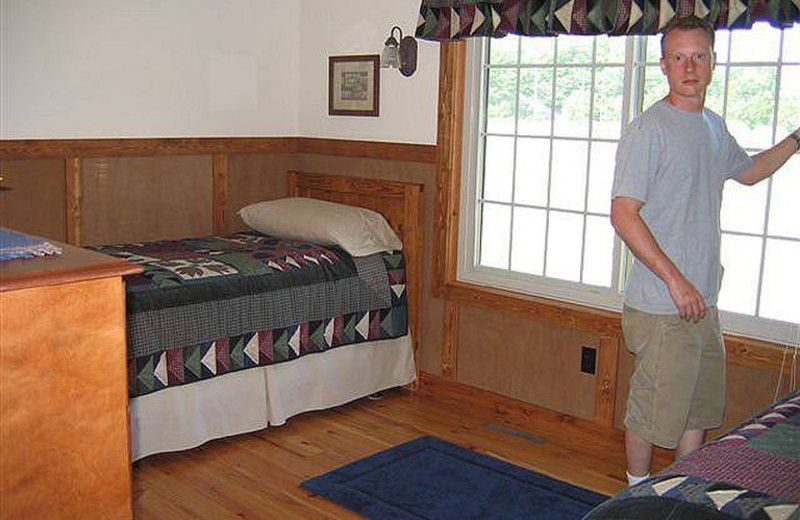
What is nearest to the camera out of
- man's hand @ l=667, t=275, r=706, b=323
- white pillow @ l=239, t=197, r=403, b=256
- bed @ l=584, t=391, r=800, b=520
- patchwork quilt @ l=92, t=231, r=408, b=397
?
bed @ l=584, t=391, r=800, b=520

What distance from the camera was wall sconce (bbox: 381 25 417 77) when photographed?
441 centimetres

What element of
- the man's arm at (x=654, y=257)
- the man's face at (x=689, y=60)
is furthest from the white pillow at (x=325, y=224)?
the man's face at (x=689, y=60)

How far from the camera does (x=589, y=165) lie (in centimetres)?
385

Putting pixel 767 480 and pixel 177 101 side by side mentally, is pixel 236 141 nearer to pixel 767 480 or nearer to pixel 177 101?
pixel 177 101

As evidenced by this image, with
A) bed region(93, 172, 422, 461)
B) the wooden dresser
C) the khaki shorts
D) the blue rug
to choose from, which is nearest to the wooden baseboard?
bed region(93, 172, 422, 461)

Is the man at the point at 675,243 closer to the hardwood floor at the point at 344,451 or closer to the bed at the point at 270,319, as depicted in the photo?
the hardwood floor at the point at 344,451

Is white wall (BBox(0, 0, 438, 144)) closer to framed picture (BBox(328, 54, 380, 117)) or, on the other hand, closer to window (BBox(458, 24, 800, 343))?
framed picture (BBox(328, 54, 380, 117))

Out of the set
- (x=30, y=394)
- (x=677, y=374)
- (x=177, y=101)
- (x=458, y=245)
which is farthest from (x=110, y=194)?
(x=677, y=374)

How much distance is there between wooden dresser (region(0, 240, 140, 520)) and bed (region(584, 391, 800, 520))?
4.50 ft

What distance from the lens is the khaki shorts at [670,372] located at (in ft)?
9.00

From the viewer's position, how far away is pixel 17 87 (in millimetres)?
4008

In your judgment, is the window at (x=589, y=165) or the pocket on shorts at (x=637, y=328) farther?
the window at (x=589, y=165)

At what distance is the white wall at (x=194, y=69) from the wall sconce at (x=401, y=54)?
0.17ft

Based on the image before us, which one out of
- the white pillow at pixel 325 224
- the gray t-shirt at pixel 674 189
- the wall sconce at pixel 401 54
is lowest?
the white pillow at pixel 325 224
